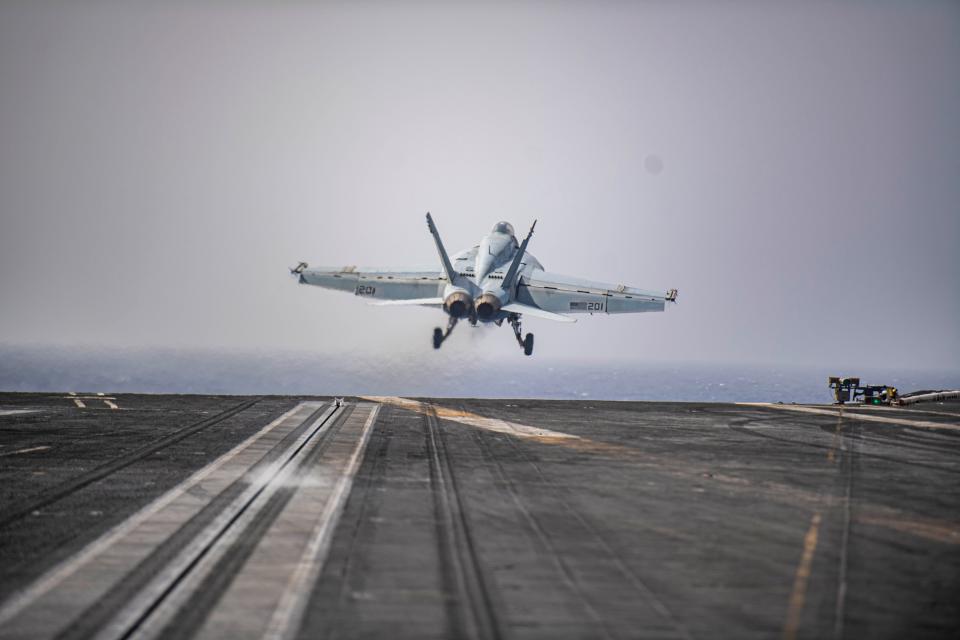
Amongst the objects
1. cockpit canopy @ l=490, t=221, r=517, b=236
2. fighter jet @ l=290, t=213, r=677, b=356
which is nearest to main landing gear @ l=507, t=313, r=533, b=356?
fighter jet @ l=290, t=213, r=677, b=356

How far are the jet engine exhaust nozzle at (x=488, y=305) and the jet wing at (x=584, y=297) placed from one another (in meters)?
5.67

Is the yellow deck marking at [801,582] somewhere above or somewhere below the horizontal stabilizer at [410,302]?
below

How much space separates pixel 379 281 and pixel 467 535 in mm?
39860

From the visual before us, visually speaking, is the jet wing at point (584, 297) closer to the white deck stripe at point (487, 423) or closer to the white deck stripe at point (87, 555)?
the white deck stripe at point (487, 423)

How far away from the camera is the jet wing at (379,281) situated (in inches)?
2066

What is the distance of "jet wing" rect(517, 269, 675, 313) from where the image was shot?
2021 inches

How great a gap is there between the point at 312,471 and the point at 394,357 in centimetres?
15346

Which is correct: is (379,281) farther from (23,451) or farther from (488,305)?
(23,451)

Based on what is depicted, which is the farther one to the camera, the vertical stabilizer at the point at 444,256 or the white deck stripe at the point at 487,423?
the vertical stabilizer at the point at 444,256

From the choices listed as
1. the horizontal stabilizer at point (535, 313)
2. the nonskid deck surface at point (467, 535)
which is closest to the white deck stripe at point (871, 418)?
the nonskid deck surface at point (467, 535)

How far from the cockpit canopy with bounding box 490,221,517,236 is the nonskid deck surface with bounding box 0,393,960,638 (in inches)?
1088

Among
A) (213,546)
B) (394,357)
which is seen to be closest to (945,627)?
(213,546)

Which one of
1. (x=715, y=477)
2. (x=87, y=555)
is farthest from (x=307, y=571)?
(x=715, y=477)

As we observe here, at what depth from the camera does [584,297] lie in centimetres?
5178
